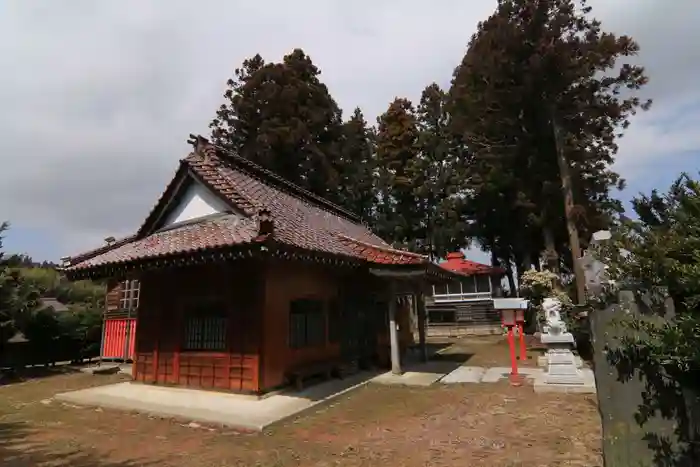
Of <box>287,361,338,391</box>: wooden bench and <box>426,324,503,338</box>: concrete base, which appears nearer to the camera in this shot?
<box>287,361,338,391</box>: wooden bench

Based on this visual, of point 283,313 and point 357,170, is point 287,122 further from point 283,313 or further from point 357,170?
point 283,313

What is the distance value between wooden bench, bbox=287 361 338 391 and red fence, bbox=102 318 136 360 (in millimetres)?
8315

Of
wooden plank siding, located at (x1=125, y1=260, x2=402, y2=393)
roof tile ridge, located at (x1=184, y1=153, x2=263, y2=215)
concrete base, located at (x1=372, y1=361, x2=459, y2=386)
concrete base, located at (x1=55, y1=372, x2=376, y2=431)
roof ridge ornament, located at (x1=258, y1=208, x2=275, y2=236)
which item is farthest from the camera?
concrete base, located at (x1=372, y1=361, x2=459, y2=386)

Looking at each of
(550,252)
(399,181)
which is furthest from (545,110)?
(399,181)

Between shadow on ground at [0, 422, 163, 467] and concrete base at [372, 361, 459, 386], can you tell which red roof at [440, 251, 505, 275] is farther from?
shadow on ground at [0, 422, 163, 467]

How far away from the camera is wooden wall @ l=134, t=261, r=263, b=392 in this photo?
9352mm

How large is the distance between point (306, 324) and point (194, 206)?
4700mm

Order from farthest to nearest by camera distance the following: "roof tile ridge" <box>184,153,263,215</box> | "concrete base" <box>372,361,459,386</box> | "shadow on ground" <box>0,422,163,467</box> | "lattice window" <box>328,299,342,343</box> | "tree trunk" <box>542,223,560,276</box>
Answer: "tree trunk" <box>542,223,560,276</box> → "lattice window" <box>328,299,342,343</box> → "concrete base" <box>372,361,459,386</box> → "roof tile ridge" <box>184,153,263,215</box> → "shadow on ground" <box>0,422,163,467</box>

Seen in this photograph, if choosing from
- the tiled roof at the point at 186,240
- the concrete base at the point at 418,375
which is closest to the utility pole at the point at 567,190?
the concrete base at the point at 418,375

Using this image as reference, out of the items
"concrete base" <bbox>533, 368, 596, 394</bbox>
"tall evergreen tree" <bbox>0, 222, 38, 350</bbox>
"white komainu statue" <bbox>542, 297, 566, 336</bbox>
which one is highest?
"tall evergreen tree" <bbox>0, 222, 38, 350</bbox>

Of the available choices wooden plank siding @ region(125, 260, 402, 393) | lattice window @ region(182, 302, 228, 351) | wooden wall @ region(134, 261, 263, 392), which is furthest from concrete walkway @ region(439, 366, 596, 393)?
lattice window @ region(182, 302, 228, 351)

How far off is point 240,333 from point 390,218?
2502 centimetres

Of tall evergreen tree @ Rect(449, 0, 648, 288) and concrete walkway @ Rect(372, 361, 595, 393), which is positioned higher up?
tall evergreen tree @ Rect(449, 0, 648, 288)

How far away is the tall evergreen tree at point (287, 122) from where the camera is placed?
28.2 m
